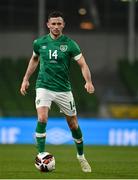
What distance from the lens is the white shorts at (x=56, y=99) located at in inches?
485

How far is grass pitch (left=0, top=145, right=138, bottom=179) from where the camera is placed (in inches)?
479

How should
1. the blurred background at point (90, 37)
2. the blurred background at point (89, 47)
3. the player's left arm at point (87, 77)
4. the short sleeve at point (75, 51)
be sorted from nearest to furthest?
the player's left arm at point (87, 77)
the short sleeve at point (75, 51)
the blurred background at point (89, 47)
the blurred background at point (90, 37)

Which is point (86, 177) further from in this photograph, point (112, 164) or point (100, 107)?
point (100, 107)

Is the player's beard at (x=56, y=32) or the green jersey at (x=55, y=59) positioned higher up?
the player's beard at (x=56, y=32)

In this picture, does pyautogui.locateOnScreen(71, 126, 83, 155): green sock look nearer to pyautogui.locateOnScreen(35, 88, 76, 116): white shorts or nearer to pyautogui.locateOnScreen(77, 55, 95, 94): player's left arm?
pyautogui.locateOnScreen(35, 88, 76, 116): white shorts

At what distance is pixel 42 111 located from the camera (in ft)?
40.1

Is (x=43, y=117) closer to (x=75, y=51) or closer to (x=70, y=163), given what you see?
(x=75, y=51)

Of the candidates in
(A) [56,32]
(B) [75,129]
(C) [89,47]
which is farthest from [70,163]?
(C) [89,47]

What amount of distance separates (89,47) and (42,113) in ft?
76.1

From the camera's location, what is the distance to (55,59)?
40.3 ft

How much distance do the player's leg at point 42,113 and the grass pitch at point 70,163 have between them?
492 millimetres

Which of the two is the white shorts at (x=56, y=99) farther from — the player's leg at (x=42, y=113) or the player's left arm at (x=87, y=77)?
the player's left arm at (x=87, y=77)

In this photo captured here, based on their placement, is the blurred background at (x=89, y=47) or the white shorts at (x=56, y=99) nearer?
the white shorts at (x=56, y=99)

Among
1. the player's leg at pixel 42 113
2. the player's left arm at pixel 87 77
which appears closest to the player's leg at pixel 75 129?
the player's leg at pixel 42 113
